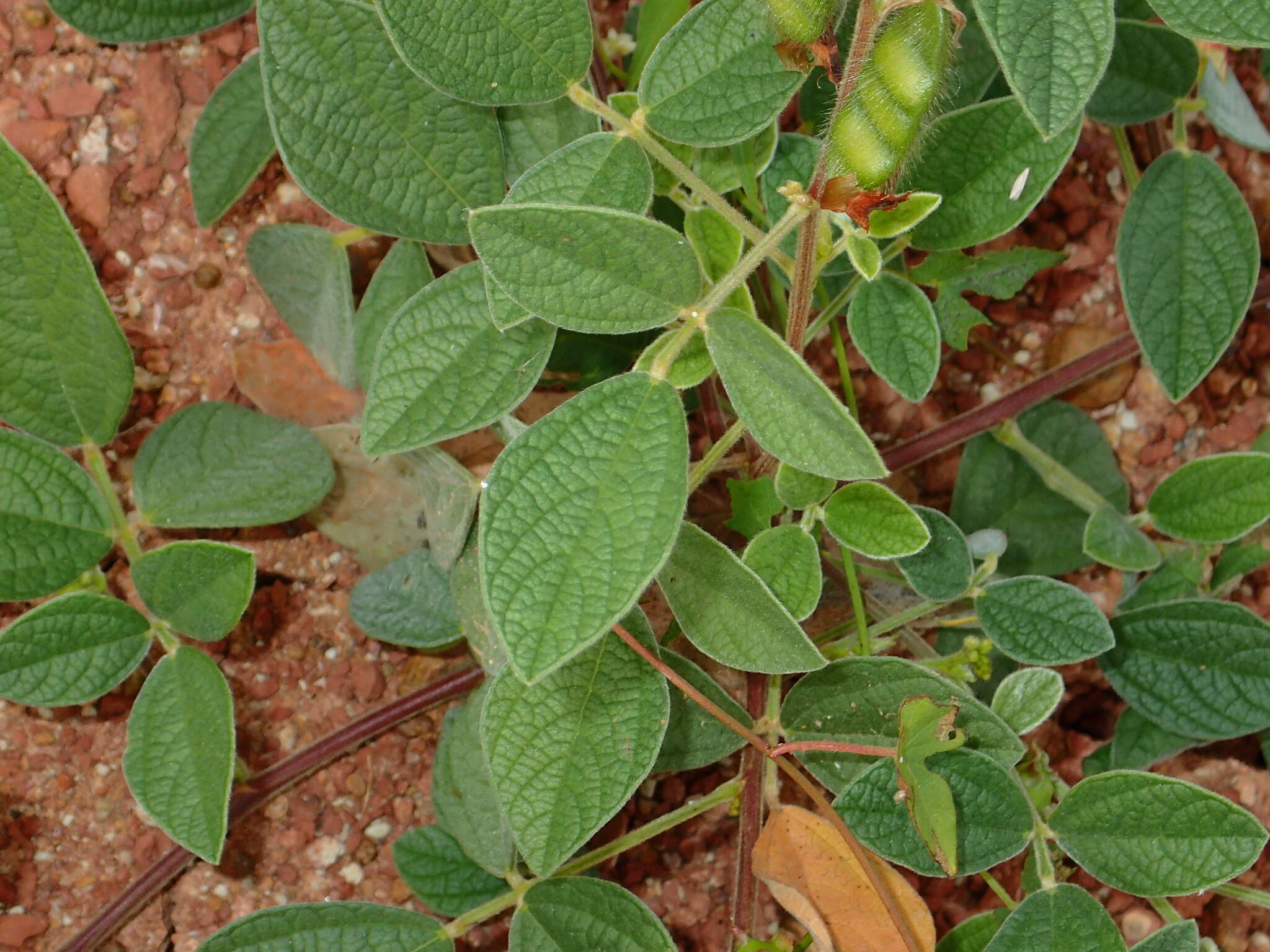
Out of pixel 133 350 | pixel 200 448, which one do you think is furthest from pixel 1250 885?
pixel 133 350

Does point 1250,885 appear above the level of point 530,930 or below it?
below

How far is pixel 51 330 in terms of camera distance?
134 cm

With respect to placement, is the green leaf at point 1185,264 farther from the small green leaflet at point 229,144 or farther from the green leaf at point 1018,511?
the small green leaflet at point 229,144

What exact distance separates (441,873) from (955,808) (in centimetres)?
63

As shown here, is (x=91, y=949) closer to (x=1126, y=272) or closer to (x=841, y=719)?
(x=841, y=719)

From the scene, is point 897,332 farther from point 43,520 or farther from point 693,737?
point 43,520

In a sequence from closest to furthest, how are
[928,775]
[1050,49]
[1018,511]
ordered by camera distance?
[1050,49], [928,775], [1018,511]

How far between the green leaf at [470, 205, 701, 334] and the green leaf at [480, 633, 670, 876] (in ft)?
1.18

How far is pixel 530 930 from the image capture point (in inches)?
53.2

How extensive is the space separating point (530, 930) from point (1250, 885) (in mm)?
1021

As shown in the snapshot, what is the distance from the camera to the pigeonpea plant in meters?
0.99

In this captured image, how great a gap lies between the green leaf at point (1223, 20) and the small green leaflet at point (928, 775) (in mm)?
619

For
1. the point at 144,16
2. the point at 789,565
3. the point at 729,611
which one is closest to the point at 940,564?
the point at 789,565

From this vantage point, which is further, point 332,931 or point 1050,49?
point 332,931
